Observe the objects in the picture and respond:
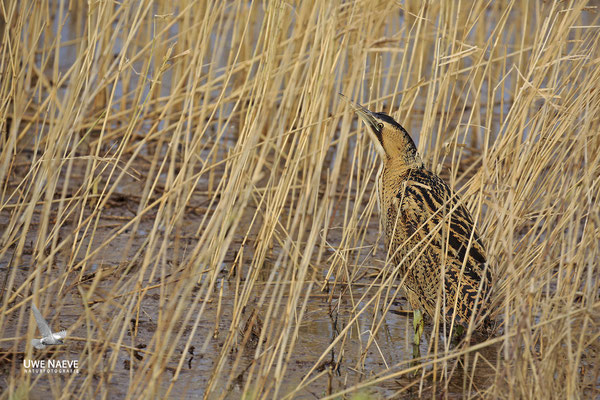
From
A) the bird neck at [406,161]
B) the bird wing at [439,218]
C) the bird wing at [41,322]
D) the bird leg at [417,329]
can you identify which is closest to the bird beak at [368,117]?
the bird neck at [406,161]

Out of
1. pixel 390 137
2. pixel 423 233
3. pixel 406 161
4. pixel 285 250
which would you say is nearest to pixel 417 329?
pixel 423 233

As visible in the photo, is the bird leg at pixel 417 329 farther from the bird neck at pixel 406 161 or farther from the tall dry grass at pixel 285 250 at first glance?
the bird neck at pixel 406 161

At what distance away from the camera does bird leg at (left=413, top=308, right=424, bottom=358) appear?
3.87 m

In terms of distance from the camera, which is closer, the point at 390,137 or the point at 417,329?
the point at 417,329

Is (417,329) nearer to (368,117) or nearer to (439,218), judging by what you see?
(439,218)

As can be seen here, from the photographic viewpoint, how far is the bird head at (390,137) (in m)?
4.18

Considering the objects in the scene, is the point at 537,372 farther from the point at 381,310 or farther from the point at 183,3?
the point at 183,3

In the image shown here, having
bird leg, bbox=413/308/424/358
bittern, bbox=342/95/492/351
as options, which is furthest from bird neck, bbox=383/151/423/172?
bird leg, bbox=413/308/424/358

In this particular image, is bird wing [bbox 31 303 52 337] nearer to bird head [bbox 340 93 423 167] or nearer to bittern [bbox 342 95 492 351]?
bittern [bbox 342 95 492 351]

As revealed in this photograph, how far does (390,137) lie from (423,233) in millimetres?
595

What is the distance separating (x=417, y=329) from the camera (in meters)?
3.92

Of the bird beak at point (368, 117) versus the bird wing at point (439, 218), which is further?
the bird beak at point (368, 117)

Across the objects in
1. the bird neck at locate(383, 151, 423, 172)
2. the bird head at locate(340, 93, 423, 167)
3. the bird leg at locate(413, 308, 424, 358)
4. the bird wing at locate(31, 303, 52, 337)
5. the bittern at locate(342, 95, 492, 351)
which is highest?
the bird head at locate(340, 93, 423, 167)

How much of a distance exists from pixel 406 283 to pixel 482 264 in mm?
395
